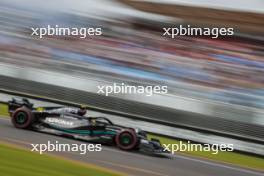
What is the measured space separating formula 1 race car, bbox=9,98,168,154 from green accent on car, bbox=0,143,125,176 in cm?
147

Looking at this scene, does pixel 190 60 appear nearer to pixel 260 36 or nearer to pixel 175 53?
pixel 175 53

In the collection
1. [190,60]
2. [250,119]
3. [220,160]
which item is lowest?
[220,160]

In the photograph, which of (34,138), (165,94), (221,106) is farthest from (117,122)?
(34,138)

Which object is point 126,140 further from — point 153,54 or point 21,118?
point 153,54

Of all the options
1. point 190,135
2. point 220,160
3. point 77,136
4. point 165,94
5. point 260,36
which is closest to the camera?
point 77,136

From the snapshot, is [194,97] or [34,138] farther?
[194,97]

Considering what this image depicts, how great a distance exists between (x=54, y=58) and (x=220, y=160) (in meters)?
6.42

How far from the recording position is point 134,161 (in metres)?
7.70

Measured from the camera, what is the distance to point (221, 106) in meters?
11.3

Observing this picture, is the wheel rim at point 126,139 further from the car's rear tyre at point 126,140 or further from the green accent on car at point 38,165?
the green accent on car at point 38,165

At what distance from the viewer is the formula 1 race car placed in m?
8.45

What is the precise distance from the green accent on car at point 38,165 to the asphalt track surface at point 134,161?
9.8 inches

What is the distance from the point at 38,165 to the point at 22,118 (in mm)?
2252

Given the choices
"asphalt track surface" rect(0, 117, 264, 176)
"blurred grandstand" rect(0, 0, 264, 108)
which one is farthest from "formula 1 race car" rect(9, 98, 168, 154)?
"blurred grandstand" rect(0, 0, 264, 108)
